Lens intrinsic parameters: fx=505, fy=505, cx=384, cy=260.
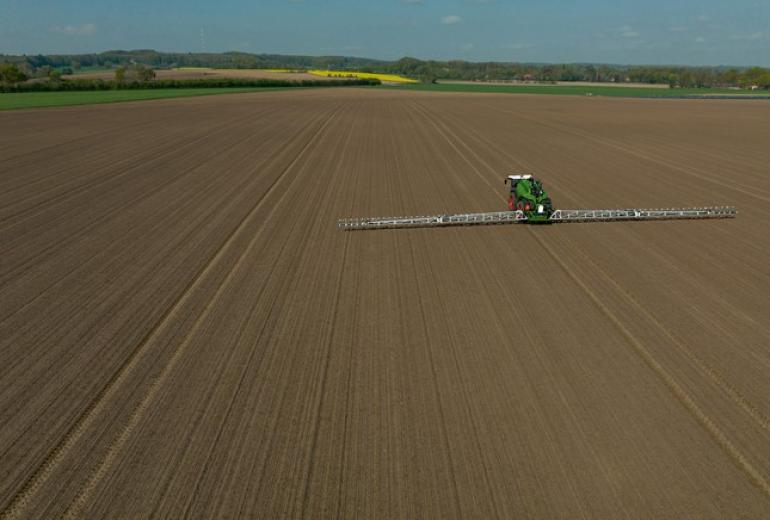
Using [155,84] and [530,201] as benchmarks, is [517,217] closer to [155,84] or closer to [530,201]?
[530,201]

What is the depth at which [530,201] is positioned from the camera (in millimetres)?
18172

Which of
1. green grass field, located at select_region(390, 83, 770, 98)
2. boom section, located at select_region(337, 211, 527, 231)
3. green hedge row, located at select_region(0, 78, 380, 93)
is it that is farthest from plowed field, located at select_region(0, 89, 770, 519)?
green grass field, located at select_region(390, 83, 770, 98)

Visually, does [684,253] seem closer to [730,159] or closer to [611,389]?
[611,389]

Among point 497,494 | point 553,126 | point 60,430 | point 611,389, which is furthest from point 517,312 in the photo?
point 553,126

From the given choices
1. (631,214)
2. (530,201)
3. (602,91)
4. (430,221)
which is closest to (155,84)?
(602,91)

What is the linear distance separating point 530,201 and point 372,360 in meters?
10.9

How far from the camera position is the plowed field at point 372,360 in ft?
22.3

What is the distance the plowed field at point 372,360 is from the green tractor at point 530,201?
0.77 m

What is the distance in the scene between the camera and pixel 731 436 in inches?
303

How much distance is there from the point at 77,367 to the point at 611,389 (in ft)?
31.8

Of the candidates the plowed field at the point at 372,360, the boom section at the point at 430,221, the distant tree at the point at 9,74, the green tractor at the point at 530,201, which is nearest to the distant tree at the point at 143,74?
the distant tree at the point at 9,74

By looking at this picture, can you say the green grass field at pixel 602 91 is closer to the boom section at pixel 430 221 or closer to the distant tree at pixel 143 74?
the distant tree at pixel 143 74

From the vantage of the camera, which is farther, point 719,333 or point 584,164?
point 584,164

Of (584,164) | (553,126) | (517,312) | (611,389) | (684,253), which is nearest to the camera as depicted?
(611,389)
